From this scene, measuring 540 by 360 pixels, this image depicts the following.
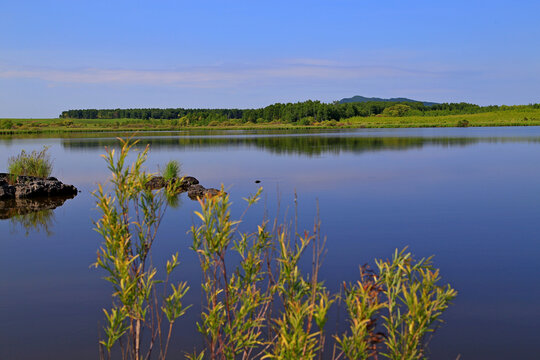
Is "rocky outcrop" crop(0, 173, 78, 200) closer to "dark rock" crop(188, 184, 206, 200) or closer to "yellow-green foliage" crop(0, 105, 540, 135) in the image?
Answer: "dark rock" crop(188, 184, 206, 200)

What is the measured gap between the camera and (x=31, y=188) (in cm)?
2031

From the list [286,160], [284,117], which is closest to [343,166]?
[286,160]

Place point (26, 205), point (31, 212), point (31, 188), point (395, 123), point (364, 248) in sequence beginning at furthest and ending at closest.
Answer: point (395, 123) → point (31, 188) → point (26, 205) → point (31, 212) → point (364, 248)

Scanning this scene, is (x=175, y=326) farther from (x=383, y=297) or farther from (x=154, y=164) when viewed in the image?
(x=154, y=164)

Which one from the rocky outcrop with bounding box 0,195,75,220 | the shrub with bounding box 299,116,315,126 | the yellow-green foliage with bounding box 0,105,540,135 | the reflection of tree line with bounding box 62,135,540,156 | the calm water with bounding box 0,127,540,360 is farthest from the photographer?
the shrub with bounding box 299,116,315,126

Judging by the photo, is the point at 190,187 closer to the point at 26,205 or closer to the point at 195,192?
the point at 195,192

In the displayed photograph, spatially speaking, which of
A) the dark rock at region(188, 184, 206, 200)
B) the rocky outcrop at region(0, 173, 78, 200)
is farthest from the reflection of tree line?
the rocky outcrop at region(0, 173, 78, 200)

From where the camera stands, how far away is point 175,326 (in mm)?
7613

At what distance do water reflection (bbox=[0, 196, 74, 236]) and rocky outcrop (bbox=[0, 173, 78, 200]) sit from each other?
0.37 m

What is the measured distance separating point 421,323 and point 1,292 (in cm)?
811

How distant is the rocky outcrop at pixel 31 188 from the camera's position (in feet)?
65.4

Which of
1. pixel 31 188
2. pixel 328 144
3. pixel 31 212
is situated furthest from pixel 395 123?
pixel 31 212

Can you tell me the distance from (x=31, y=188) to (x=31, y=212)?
10.9 feet

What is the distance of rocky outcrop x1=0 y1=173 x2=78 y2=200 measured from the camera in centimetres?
1992
